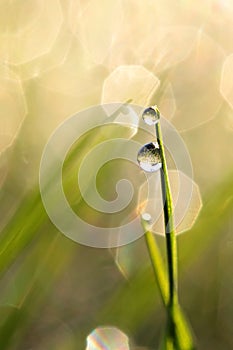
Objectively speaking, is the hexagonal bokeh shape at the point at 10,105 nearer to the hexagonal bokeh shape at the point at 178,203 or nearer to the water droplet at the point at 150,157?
the hexagonal bokeh shape at the point at 178,203

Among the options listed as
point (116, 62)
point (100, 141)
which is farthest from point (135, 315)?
point (116, 62)

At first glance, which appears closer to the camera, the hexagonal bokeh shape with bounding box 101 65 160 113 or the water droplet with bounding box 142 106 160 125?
the water droplet with bounding box 142 106 160 125

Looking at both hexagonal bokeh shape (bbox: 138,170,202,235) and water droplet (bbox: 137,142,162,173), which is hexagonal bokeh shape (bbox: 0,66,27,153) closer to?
hexagonal bokeh shape (bbox: 138,170,202,235)

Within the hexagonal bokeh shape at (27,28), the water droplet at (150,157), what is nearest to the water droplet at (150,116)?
the water droplet at (150,157)

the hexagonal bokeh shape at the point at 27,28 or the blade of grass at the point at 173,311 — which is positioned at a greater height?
the hexagonal bokeh shape at the point at 27,28

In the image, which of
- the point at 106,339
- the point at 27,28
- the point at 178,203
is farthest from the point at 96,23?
the point at 106,339

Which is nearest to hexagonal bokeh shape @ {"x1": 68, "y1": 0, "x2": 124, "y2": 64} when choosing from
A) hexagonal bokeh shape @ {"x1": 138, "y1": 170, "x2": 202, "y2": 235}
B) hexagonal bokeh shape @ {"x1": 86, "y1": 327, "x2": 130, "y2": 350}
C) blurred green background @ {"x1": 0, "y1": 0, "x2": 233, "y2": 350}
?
blurred green background @ {"x1": 0, "y1": 0, "x2": 233, "y2": 350}
